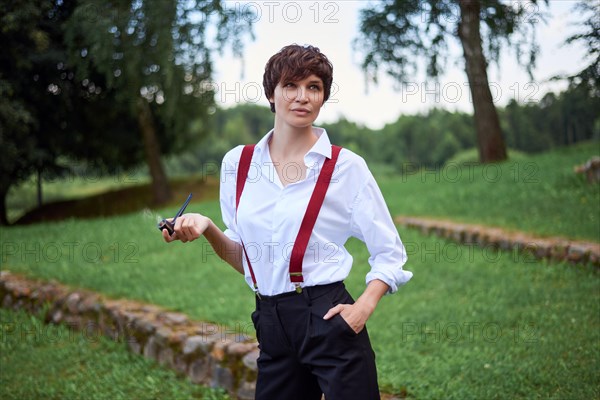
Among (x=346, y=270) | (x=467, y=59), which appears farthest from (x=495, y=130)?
(x=346, y=270)

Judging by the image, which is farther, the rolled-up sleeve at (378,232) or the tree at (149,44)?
the tree at (149,44)

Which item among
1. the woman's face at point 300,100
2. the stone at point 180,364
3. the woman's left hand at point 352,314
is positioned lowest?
the stone at point 180,364

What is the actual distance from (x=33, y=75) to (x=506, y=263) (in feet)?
49.2

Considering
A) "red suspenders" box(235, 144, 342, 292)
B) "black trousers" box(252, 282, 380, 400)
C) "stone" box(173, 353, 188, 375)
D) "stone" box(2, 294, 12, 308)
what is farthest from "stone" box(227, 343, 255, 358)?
"stone" box(2, 294, 12, 308)

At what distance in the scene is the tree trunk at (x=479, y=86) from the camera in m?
14.7

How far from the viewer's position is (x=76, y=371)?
5309 millimetres

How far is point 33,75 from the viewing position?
56.0 feet

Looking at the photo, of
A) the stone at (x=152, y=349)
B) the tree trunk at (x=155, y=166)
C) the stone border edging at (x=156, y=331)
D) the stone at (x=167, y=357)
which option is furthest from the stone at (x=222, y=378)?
the tree trunk at (x=155, y=166)

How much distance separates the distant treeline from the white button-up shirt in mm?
11495

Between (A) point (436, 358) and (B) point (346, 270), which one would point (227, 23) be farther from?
(B) point (346, 270)

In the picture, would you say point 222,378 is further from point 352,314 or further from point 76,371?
point 352,314

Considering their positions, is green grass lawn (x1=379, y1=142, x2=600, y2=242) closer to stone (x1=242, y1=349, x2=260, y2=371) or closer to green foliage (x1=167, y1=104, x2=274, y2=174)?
stone (x1=242, y1=349, x2=260, y2=371)

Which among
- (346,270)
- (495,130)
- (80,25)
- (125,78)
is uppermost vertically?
(80,25)

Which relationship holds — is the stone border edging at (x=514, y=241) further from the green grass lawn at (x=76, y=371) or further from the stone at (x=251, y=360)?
A: the green grass lawn at (x=76, y=371)
